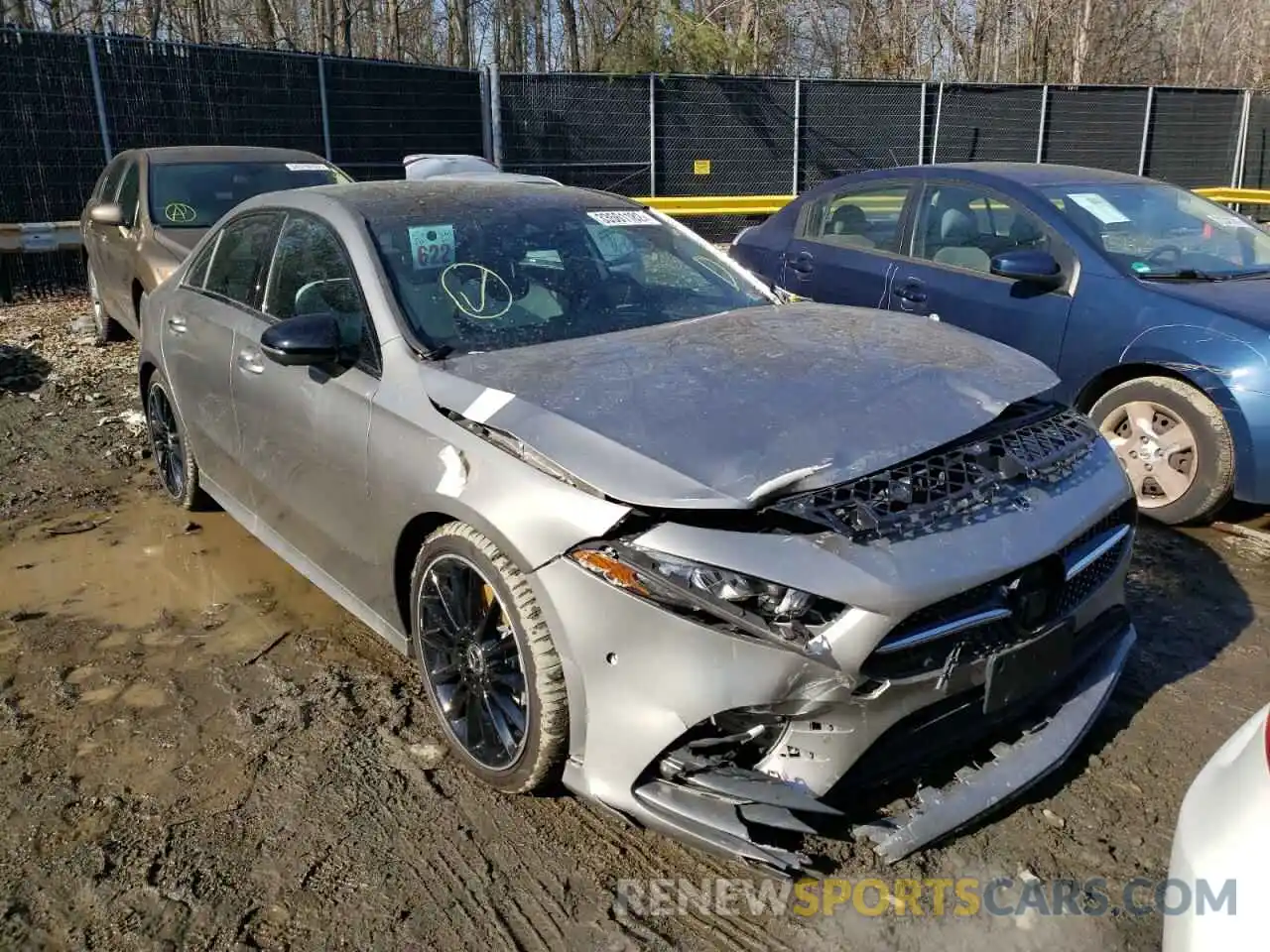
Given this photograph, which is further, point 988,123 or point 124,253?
point 988,123

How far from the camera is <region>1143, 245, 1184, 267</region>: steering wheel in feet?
17.2

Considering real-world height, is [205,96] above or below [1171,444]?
above

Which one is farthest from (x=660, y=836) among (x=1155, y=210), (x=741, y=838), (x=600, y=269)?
(x=1155, y=210)

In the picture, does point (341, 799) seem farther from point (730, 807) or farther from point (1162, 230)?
point (1162, 230)

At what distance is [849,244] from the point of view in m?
6.45

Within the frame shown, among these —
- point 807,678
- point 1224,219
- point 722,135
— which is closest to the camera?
point 807,678

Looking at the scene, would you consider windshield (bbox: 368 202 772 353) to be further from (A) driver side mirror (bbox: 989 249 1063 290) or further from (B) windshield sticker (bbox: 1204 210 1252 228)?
(B) windshield sticker (bbox: 1204 210 1252 228)

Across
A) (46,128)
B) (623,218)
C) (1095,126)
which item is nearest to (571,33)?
(1095,126)

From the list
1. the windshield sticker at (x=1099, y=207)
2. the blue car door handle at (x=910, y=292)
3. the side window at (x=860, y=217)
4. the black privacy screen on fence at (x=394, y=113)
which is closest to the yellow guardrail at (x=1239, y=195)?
the black privacy screen on fence at (x=394, y=113)

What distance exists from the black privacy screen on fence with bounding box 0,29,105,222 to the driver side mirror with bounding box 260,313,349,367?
10042 millimetres

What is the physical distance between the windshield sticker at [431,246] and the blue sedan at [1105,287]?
2.97 m

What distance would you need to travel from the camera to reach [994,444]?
2.80 metres

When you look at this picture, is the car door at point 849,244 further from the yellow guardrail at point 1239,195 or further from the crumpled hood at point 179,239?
the yellow guardrail at point 1239,195

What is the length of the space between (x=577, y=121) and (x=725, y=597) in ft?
44.7
